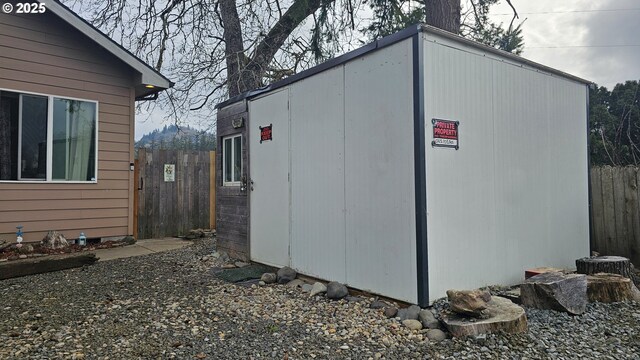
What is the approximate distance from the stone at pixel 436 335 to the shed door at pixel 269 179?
7.68 feet

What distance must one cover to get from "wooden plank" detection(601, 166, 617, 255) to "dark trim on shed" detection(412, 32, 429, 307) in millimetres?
3745

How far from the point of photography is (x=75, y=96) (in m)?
6.70

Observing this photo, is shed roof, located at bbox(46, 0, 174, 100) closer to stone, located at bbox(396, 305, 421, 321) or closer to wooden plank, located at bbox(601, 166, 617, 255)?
stone, located at bbox(396, 305, 421, 321)

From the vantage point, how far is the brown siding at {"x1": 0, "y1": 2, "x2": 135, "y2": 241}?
20.1 ft

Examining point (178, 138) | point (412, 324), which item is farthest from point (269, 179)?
point (178, 138)

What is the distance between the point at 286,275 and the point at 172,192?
4622 millimetres

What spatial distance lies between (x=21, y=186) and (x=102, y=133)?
1.43 m

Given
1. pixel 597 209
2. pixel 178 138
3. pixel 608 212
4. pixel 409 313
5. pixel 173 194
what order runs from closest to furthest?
pixel 409 313 → pixel 608 212 → pixel 597 209 → pixel 173 194 → pixel 178 138

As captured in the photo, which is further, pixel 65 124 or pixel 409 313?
pixel 65 124

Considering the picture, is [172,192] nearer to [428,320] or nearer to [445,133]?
[445,133]

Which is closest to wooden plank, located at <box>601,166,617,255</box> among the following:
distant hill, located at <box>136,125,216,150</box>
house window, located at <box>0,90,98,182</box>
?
house window, located at <box>0,90,98,182</box>

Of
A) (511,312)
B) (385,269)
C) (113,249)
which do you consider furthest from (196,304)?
(113,249)

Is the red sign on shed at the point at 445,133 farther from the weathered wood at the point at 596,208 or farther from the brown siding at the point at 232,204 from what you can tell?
the weathered wood at the point at 596,208

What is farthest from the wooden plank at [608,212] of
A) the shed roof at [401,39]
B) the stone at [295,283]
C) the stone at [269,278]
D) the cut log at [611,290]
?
the stone at [269,278]
